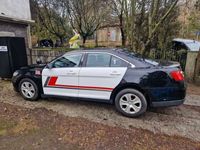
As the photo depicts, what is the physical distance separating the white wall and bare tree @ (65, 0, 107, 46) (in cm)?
501

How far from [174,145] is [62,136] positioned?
1951mm

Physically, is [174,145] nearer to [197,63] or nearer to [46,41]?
[197,63]

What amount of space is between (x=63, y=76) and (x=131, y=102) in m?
1.77

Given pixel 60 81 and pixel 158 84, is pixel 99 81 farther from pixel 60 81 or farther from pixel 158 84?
pixel 158 84

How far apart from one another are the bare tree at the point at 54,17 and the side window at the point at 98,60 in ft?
41.7

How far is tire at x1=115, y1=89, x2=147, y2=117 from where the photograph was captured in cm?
397

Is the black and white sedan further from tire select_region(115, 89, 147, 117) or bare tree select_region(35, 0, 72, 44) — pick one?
bare tree select_region(35, 0, 72, 44)

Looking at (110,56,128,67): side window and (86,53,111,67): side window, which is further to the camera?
(86,53,111,67): side window

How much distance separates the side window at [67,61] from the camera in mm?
4551

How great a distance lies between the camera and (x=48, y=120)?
3965 millimetres

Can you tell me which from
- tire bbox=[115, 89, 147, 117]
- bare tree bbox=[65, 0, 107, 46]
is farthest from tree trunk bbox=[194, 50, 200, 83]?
bare tree bbox=[65, 0, 107, 46]

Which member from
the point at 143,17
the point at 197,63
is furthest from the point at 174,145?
the point at 143,17

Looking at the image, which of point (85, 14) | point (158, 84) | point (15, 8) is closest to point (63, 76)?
point (158, 84)

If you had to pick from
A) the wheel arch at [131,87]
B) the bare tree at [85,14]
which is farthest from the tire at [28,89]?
the bare tree at [85,14]
